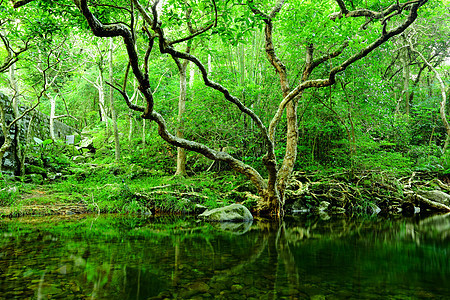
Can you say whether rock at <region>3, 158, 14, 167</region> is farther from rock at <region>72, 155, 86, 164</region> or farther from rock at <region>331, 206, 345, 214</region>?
rock at <region>331, 206, 345, 214</region>

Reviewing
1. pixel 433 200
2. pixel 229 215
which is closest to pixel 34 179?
pixel 229 215

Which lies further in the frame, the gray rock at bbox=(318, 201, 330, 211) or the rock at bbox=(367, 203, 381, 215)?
the rock at bbox=(367, 203, 381, 215)

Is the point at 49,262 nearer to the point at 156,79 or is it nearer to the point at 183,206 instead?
the point at 183,206

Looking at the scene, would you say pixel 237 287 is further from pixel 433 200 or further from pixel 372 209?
pixel 433 200

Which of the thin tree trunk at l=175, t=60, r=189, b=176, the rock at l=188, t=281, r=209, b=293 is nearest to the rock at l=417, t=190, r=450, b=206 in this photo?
the thin tree trunk at l=175, t=60, r=189, b=176

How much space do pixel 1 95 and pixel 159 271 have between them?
384 inches

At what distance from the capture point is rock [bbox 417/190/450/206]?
9.09 m

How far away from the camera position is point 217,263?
310 cm

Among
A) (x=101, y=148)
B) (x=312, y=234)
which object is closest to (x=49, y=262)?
(x=312, y=234)

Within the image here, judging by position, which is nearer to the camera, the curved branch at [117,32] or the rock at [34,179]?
the curved branch at [117,32]

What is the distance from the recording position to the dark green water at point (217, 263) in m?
2.27

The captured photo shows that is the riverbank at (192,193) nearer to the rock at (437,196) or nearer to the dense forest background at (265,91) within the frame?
the rock at (437,196)

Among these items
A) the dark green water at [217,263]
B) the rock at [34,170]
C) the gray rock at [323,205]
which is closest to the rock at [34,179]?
the rock at [34,170]

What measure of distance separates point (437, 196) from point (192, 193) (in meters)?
8.66
